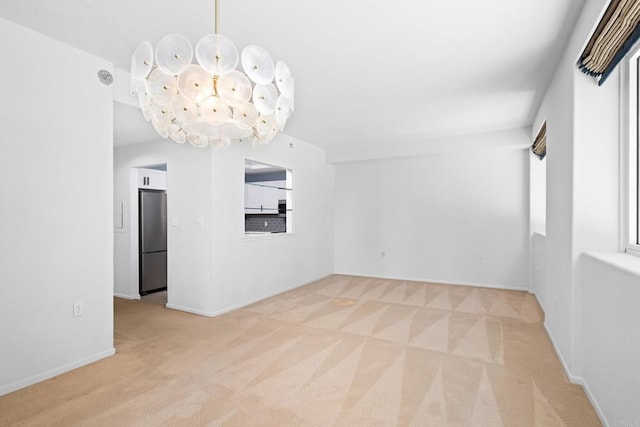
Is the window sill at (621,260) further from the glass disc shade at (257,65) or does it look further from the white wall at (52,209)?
the white wall at (52,209)

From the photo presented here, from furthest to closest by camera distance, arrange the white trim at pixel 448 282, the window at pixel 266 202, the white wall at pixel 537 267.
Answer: the window at pixel 266 202 < the white trim at pixel 448 282 < the white wall at pixel 537 267

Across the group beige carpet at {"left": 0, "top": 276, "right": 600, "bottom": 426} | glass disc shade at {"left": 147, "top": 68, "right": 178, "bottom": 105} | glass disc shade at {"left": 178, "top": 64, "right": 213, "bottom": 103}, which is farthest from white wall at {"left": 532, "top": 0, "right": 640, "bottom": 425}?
glass disc shade at {"left": 147, "top": 68, "right": 178, "bottom": 105}

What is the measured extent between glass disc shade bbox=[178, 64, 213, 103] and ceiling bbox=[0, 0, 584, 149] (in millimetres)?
809

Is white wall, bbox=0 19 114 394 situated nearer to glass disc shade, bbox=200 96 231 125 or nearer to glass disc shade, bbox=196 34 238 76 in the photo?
glass disc shade, bbox=200 96 231 125

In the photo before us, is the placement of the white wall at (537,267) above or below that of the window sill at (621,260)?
below

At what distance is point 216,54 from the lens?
4.69 feet

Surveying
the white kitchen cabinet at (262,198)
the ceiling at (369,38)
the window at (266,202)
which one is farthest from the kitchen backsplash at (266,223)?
the ceiling at (369,38)

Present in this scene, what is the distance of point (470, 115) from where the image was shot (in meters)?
4.28

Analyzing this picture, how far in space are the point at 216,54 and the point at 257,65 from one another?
19cm

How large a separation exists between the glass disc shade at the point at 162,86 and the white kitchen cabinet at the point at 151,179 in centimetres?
401

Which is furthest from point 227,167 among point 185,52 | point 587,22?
point 587,22

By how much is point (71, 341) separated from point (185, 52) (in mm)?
2474

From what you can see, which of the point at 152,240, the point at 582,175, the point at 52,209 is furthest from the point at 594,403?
the point at 152,240

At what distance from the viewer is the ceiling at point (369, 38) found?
2.07 meters
